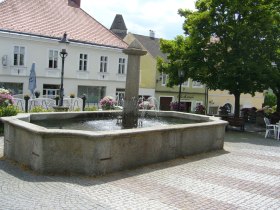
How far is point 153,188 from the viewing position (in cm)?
726

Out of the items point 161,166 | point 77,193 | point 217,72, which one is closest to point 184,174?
point 161,166

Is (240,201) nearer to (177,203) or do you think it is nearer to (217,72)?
(177,203)

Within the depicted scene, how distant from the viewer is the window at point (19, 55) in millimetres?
29320

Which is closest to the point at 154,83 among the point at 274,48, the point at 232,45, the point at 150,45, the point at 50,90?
the point at 150,45

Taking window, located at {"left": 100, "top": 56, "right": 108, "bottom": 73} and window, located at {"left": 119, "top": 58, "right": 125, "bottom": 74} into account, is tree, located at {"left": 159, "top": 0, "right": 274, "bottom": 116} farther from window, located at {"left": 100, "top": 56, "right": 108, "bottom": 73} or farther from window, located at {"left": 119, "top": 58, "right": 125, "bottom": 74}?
window, located at {"left": 119, "top": 58, "right": 125, "bottom": 74}

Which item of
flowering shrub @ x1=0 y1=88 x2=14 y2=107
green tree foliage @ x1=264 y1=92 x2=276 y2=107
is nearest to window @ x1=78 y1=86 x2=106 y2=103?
flowering shrub @ x1=0 y1=88 x2=14 y2=107

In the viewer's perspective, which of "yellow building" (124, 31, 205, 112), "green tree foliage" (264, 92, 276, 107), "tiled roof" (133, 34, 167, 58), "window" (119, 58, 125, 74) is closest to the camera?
"window" (119, 58, 125, 74)

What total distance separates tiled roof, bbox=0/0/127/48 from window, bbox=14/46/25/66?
4.38 ft

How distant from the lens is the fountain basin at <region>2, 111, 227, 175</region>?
7.75 metres

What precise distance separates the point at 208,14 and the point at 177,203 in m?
15.6

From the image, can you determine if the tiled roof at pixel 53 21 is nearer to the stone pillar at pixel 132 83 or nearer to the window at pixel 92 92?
the window at pixel 92 92

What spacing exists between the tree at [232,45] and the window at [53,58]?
13790 millimetres

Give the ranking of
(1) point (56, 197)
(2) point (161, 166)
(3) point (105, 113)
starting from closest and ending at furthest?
1. (1) point (56, 197)
2. (2) point (161, 166)
3. (3) point (105, 113)

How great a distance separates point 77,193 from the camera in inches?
262
